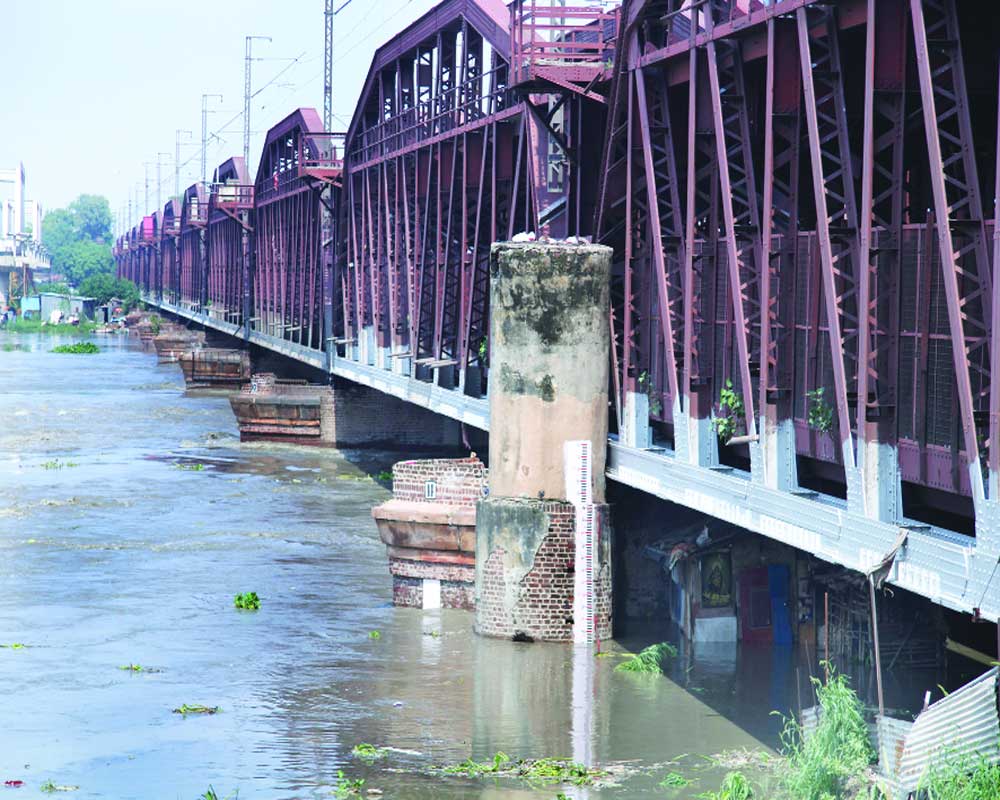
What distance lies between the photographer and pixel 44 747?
1702 centimetres

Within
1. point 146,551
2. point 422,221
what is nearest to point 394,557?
point 146,551

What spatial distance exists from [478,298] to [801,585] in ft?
38.7

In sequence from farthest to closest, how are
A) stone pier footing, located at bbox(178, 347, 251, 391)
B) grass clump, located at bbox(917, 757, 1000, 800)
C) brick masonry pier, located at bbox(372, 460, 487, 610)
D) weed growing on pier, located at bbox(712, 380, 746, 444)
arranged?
stone pier footing, located at bbox(178, 347, 251, 391), brick masonry pier, located at bbox(372, 460, 487, 610), weed growing on pier, located at bbox(712, 380, 746, 444), grass clump, located at bbox(917, 757, 1000, 800)

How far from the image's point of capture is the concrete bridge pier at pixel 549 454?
21594mm

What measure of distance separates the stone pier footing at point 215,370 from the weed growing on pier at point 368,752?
59.7 meters

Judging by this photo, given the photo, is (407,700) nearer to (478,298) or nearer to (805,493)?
(805,493)

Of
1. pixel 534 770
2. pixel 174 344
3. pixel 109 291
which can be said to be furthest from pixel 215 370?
pixel 109 291

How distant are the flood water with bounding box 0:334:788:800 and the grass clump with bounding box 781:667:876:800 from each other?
1621 mm

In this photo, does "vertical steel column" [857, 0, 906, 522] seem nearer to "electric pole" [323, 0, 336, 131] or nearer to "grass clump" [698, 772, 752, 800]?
"grass clump" [698, 772, 752, 800]

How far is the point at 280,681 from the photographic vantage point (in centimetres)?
2011

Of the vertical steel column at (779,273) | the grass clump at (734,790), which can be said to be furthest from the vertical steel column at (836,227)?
the grass clump at (734,790)

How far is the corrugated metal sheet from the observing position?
12.2m

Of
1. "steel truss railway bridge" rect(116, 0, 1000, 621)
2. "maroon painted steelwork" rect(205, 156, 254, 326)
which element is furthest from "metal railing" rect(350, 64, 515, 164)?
"maroon painted steelwork" rect(205, 156, 254, 326)

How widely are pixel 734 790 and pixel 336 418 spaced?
35.9 metres
